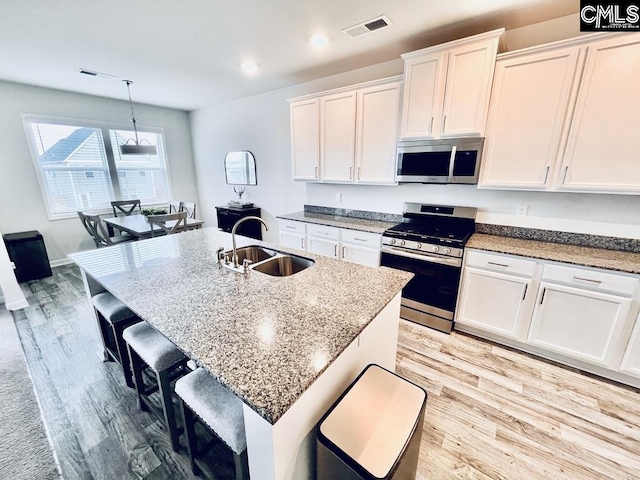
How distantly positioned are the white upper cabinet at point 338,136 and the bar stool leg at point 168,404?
2581 mm

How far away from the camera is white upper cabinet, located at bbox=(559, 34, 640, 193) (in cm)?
176

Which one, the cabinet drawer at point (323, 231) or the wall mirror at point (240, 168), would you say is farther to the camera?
the wall mirror at point (240, 168)

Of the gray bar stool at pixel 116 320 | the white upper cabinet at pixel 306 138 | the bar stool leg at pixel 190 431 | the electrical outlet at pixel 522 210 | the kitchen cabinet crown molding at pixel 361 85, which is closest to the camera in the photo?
the bar stool leg at pixel 190 431

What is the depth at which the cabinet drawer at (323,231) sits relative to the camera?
3105 millimetres

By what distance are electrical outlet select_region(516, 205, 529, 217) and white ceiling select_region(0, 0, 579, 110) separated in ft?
4.96

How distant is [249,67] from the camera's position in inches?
124

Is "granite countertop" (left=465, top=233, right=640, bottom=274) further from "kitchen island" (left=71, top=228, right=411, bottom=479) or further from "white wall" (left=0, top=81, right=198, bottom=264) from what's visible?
"white wall" (left=0, top=81, right=198, bottom=264)

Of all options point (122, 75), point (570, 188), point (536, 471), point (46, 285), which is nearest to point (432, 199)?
point (570, 188)

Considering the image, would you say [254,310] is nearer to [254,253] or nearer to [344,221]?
[254,253]

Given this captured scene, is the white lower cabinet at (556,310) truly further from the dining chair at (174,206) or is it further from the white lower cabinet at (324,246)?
the dining chair at (174,206)

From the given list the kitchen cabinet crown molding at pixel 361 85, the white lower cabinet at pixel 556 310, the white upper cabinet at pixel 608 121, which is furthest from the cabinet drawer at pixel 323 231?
the white upper cabinet at pixel 608 121

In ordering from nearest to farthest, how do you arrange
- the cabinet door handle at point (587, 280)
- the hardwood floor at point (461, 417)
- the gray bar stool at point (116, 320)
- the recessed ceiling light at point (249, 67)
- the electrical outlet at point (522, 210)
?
the hardwood floor at point (461, 417), the gray bar stool at point (116, 320), the cabinet door handle at point (587, 280), the electrical outlet at point (522, 210), the recessed ceiling light at point (249, 67)

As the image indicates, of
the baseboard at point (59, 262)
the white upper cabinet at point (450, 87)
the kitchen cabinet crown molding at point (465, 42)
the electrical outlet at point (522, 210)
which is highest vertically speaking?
the kitchen cabinet crown molding at point (465, 42)

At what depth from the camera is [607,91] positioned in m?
1.83
